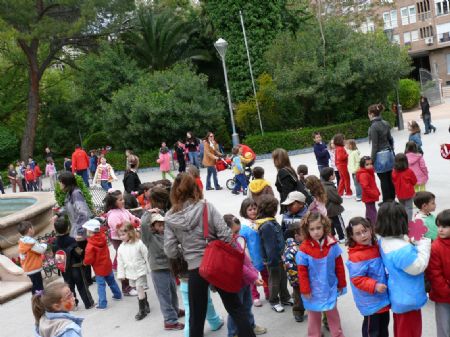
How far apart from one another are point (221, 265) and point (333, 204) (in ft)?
11.9

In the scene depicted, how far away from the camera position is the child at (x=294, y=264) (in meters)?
5.33

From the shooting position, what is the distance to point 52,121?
32.3 meters

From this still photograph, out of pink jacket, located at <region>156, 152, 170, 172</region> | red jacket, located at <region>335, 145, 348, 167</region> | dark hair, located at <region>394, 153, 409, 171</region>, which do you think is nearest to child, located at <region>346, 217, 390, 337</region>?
dark hair, located at <region>394, 153, 409, 171</region>

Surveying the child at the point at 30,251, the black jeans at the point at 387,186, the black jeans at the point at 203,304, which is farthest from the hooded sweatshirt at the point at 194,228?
the black jeans at the point at 387,186

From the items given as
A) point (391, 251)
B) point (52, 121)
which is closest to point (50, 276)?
point (391, 251)

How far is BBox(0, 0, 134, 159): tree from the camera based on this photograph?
24.9 m

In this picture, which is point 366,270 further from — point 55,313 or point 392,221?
point 55,313

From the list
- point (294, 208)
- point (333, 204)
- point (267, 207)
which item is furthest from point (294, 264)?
point (333, 204)

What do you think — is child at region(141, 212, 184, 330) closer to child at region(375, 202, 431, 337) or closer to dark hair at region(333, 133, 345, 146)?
child at region(375, 202, 431, 337)

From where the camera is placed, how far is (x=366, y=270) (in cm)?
428

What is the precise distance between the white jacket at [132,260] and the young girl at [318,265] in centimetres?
246

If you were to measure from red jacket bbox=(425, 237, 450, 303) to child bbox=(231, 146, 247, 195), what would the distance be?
958 centimetres

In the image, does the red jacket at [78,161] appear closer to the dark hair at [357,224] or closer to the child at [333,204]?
the child at [333,204]

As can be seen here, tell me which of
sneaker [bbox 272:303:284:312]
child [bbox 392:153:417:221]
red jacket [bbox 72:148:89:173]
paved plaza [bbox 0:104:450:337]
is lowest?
paved plaza [bbox 0:104:450:337]
